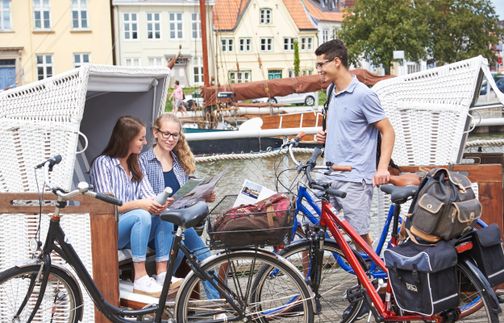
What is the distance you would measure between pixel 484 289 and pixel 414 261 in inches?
14.6

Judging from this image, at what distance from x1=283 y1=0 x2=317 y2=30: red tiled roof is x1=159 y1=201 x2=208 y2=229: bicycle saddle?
227ft

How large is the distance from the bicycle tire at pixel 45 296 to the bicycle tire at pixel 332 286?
123cm

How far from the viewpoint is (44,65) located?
58.0 metres

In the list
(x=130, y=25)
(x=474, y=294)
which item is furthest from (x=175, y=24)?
(x=474, y=294)

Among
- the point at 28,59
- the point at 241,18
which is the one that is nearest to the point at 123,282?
the point at 28,59

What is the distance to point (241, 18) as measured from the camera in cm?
7062

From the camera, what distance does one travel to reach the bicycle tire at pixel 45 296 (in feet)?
14.8

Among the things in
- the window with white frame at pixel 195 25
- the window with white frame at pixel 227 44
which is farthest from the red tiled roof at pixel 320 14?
the window with white frame at pixel 195 25

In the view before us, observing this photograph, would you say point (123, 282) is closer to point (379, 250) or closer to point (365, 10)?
point (379, 250)

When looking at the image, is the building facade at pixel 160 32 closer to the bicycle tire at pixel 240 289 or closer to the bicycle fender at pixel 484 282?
the bicycle tire at pixel 240 289

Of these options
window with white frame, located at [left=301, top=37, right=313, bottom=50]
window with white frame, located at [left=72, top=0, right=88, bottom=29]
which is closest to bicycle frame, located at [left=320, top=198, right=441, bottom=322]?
window with white frame, located at [left=72, top=0, right=88, bottom=29]

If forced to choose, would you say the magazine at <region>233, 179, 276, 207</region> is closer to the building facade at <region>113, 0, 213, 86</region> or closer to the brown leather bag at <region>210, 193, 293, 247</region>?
the brown leather bag at <region>210, 193, 293, 247</region>

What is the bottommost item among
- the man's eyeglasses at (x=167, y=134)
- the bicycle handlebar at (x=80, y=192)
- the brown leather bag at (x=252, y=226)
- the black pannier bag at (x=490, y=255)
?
the black pannier bag at (x=490, y=255)

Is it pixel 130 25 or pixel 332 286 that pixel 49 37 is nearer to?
pixel 130 25
